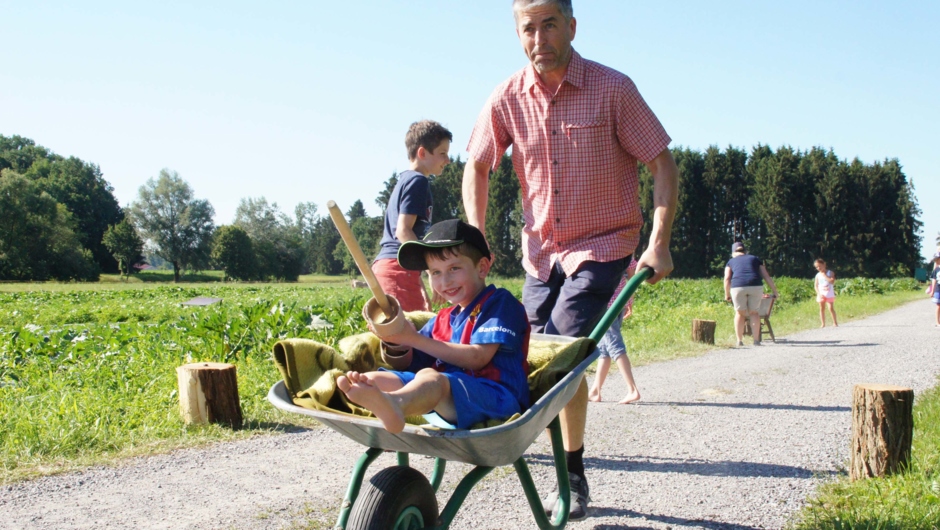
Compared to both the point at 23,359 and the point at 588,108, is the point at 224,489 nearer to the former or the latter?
the point at 588,108

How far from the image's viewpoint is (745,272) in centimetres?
1135

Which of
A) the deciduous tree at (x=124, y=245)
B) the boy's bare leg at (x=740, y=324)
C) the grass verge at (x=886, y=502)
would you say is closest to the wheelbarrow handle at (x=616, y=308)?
the grass verge at (x=886, y=502)

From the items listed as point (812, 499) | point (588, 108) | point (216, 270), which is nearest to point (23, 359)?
point (588, 108)

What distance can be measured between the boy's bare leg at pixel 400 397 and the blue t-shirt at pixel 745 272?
32.8 feet

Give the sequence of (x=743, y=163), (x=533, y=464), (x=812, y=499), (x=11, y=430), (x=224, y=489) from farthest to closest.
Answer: (x=743, y=163) → (x=11, y=430) → (x=533, y=464) → (x=224, y=489) → (x=812, y=499)

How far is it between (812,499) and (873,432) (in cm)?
56

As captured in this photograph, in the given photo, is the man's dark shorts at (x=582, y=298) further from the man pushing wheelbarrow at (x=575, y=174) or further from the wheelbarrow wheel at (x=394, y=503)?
the wheelbarrow wheel at (x=394, y=503)

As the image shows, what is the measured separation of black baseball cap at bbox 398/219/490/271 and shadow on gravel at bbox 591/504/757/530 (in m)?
1.48

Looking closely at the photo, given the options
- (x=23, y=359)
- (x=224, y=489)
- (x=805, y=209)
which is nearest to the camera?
(x=224, y=489)

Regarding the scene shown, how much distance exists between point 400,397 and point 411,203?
2563 mm

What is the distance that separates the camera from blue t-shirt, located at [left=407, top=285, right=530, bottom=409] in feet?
7.83

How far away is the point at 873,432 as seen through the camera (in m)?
3.88

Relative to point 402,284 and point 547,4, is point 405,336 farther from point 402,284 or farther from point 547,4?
point 402,284

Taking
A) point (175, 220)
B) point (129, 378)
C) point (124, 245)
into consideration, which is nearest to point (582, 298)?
point (129, 378)
